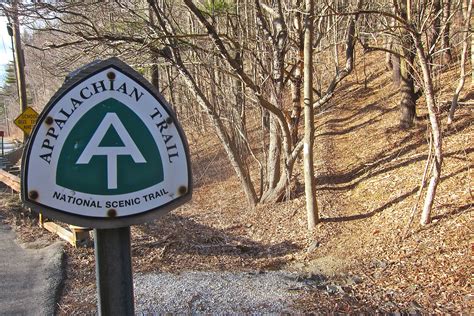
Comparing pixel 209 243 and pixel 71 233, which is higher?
pixel 71 233

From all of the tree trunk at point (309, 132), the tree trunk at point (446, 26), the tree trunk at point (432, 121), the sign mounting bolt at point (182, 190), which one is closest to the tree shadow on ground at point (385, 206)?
the tree trunk at point (309, 132)

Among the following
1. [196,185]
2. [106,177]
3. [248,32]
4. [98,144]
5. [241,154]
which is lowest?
[196,185]

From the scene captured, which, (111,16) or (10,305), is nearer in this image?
(10,305)

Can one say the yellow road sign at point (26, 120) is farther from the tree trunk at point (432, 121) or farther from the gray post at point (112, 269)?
the gray post at point (112, 269)

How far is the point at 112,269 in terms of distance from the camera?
151 centimetres

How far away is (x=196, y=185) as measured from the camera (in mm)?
16938

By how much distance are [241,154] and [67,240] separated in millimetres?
5243

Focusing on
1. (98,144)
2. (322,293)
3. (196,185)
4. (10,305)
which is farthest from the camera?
(196,185)

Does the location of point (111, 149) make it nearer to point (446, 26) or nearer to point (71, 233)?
point (71, 233)

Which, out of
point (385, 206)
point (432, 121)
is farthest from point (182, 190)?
point (385, 206)

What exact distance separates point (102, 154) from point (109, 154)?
0.07 feet

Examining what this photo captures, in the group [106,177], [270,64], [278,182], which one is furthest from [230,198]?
[106,177]

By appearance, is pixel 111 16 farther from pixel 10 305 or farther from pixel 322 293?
pixel 322 293

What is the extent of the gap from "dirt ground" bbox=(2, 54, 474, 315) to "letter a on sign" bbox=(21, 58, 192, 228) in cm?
386
